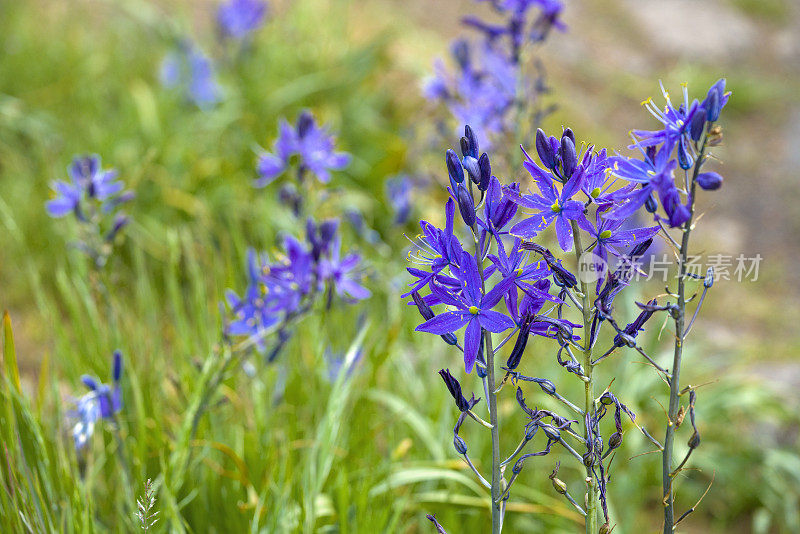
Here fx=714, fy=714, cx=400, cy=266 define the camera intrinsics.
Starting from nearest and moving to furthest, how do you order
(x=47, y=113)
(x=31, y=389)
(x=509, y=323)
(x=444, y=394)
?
(x=509, y=323) → (x=444, y=394) → (x=31, y=389) → (x=47, y=113)

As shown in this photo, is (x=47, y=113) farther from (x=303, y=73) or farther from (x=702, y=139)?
(x=702, y=139)

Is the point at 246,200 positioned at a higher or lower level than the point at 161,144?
lower

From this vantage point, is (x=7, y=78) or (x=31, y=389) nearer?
(x=31, y=389)

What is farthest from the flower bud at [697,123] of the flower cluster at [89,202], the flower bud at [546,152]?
the flower cluster at [89,202]

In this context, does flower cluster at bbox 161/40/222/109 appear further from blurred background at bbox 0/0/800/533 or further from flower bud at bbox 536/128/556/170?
flower bud at bbox 536/128/556/170

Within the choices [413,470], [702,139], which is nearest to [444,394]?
[413,470]

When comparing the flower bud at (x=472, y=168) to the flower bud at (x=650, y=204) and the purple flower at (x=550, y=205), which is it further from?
the flower bud at (x=650, y=204)
